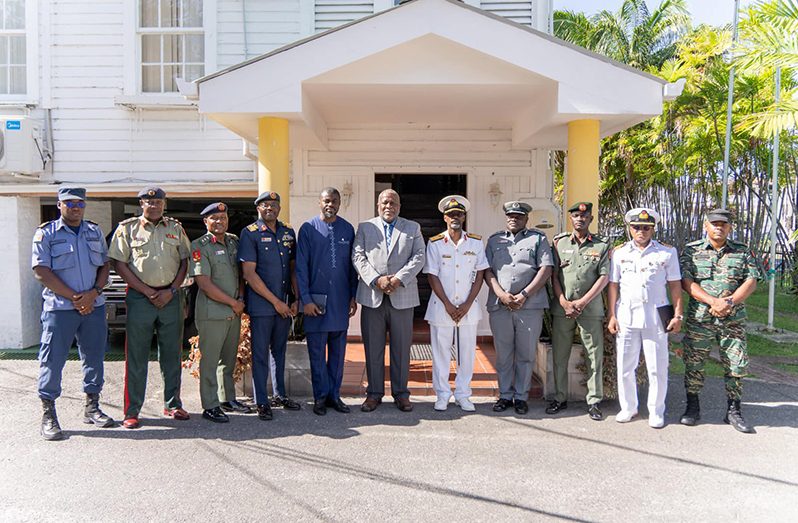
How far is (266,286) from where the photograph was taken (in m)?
4.77

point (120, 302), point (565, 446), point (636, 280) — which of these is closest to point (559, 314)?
point (636, 280)

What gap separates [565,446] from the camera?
420 centimetres

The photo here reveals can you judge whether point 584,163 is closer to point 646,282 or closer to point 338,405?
point 646,282

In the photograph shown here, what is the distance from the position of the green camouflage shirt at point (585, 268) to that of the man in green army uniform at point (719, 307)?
72 centimetres

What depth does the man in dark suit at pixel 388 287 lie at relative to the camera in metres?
4.80

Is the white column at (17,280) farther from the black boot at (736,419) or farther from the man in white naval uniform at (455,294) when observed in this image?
the black boot at (736,419)

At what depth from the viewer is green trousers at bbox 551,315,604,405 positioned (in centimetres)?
488

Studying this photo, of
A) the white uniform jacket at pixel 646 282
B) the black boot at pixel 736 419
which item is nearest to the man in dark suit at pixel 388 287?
the white uniform jacket at pixel 646 282

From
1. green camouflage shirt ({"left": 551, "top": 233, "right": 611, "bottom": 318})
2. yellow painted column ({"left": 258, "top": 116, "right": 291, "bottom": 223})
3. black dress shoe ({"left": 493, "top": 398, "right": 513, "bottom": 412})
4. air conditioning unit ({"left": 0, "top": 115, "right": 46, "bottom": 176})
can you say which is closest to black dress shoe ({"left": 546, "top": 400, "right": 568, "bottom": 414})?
black dress shoe ({"left": 493, "top": 398, "right": 513, "bottom": 412})

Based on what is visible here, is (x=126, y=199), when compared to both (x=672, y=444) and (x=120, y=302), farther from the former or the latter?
(x=672, y=444)

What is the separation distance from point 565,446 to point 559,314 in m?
1.21

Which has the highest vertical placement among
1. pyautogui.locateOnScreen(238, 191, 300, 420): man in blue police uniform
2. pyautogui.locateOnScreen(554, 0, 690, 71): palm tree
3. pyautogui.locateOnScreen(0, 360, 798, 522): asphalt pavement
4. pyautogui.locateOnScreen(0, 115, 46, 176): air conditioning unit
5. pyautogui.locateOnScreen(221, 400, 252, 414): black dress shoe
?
pyautogui.locateOnScreen(554, 0, 690, 71): palm tree

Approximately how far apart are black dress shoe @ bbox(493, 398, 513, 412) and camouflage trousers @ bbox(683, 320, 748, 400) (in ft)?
4.91

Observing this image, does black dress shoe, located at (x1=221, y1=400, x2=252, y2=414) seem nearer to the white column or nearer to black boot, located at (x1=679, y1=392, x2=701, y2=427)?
black boot, located at (x1=679, y1=392, x2=701, y2=427)
